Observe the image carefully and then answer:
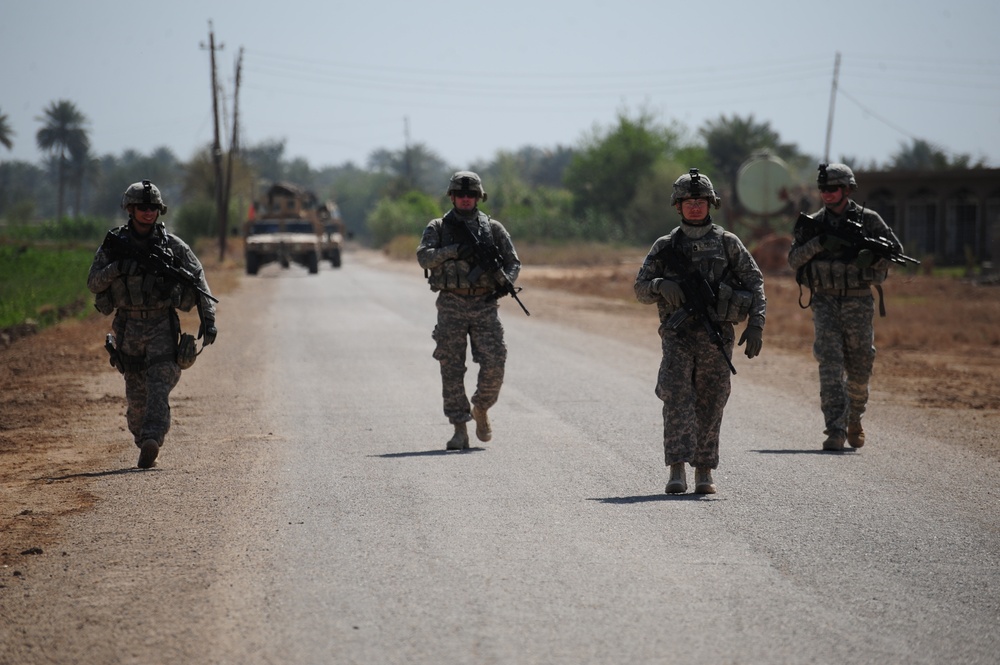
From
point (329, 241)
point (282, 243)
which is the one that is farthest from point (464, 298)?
point (329, 241)

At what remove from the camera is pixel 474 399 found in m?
8.93

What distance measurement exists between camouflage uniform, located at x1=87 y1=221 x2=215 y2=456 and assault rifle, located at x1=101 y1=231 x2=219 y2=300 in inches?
1.3

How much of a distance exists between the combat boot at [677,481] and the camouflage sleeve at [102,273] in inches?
142

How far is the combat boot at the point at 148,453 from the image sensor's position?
795 cm

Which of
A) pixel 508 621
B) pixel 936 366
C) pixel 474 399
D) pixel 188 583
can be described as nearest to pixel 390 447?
pixel 474 399

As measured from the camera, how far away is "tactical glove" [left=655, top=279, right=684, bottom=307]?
22.4ft

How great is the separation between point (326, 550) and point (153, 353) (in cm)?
287

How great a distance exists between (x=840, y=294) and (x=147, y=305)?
468 centimetres

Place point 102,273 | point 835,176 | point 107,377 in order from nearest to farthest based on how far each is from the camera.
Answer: point 102,273
point 835,176
point 107,377

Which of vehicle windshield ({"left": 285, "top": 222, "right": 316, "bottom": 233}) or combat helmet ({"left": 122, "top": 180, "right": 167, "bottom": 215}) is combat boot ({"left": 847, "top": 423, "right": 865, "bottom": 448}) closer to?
combat helmet ({"left": 122, "top": 180, "right": 167, "bottom": 215})

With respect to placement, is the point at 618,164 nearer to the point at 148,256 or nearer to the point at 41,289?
the point at 41,289

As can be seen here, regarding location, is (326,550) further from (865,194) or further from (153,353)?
(865,194)

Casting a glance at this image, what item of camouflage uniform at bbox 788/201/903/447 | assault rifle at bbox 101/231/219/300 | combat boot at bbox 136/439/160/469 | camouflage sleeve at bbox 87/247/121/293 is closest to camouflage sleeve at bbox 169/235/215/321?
assault rifle at bbox 101/231/219/300

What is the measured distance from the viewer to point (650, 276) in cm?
710
